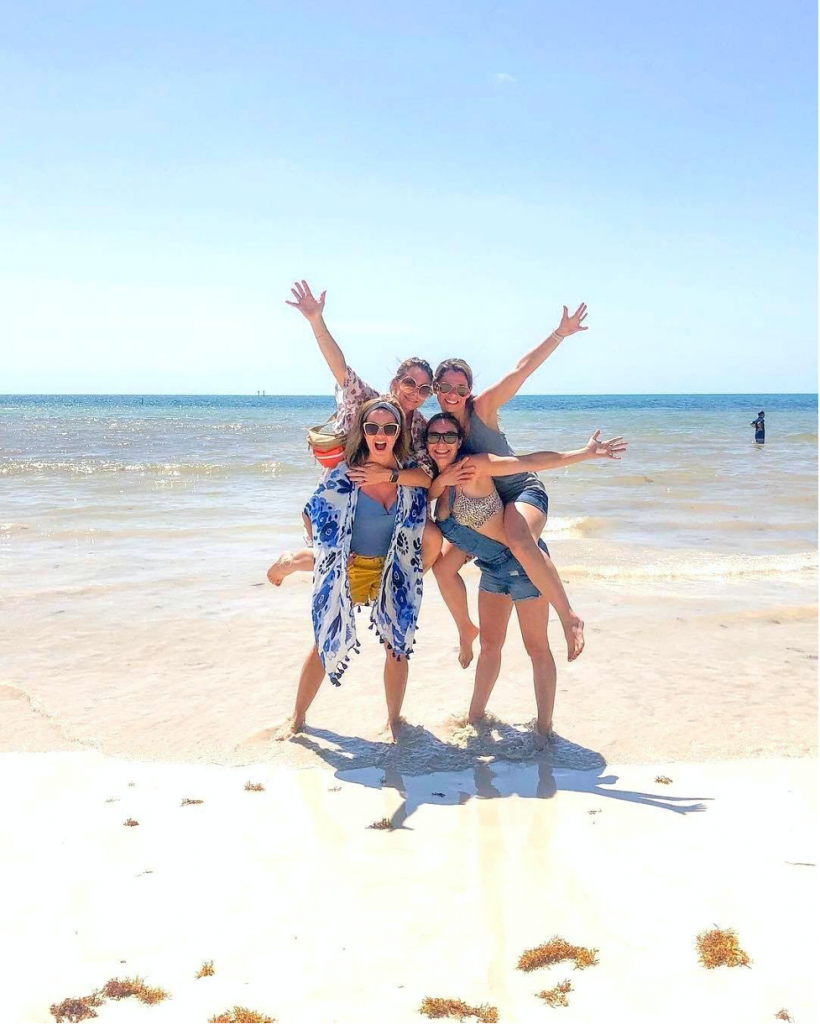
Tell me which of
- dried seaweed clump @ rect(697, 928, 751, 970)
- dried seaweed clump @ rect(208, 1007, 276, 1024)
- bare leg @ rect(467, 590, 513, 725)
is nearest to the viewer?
dried seaweed clump @ rect(208, 1007, 276, 1024)

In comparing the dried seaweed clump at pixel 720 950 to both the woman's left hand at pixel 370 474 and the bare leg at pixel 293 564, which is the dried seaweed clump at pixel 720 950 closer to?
the woman's left hand at pixel 370 474

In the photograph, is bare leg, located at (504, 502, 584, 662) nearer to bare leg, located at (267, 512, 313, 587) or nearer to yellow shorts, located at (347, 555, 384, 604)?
yellow shorts, located at (347, 555, 384, 604)

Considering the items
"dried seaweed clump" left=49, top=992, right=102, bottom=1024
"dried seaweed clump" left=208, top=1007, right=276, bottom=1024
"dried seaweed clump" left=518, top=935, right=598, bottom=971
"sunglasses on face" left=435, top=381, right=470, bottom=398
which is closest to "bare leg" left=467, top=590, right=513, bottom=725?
"sunglasses on face" left=435, top=381, right=470, bottom=398

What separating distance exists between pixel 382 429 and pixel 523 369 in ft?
3.11

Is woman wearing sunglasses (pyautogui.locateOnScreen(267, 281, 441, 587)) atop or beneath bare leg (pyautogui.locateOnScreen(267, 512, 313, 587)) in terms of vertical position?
atop

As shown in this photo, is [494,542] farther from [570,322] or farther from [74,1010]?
[74,1010]

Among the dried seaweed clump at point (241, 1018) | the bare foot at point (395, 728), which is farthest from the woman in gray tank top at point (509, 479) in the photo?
the dried seaweed clump at point (241, 1018)

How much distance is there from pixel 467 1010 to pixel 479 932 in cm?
46

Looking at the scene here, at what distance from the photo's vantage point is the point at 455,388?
500cm

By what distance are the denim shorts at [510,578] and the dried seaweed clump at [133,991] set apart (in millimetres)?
2999

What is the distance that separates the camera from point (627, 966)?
3055mm

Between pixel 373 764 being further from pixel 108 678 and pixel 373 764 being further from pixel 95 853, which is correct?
pixel 108 678

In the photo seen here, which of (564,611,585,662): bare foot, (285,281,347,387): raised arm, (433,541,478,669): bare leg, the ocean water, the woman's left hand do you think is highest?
(285,281,347,387): raised arm

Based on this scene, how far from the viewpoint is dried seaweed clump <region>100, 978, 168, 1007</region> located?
2918mm
